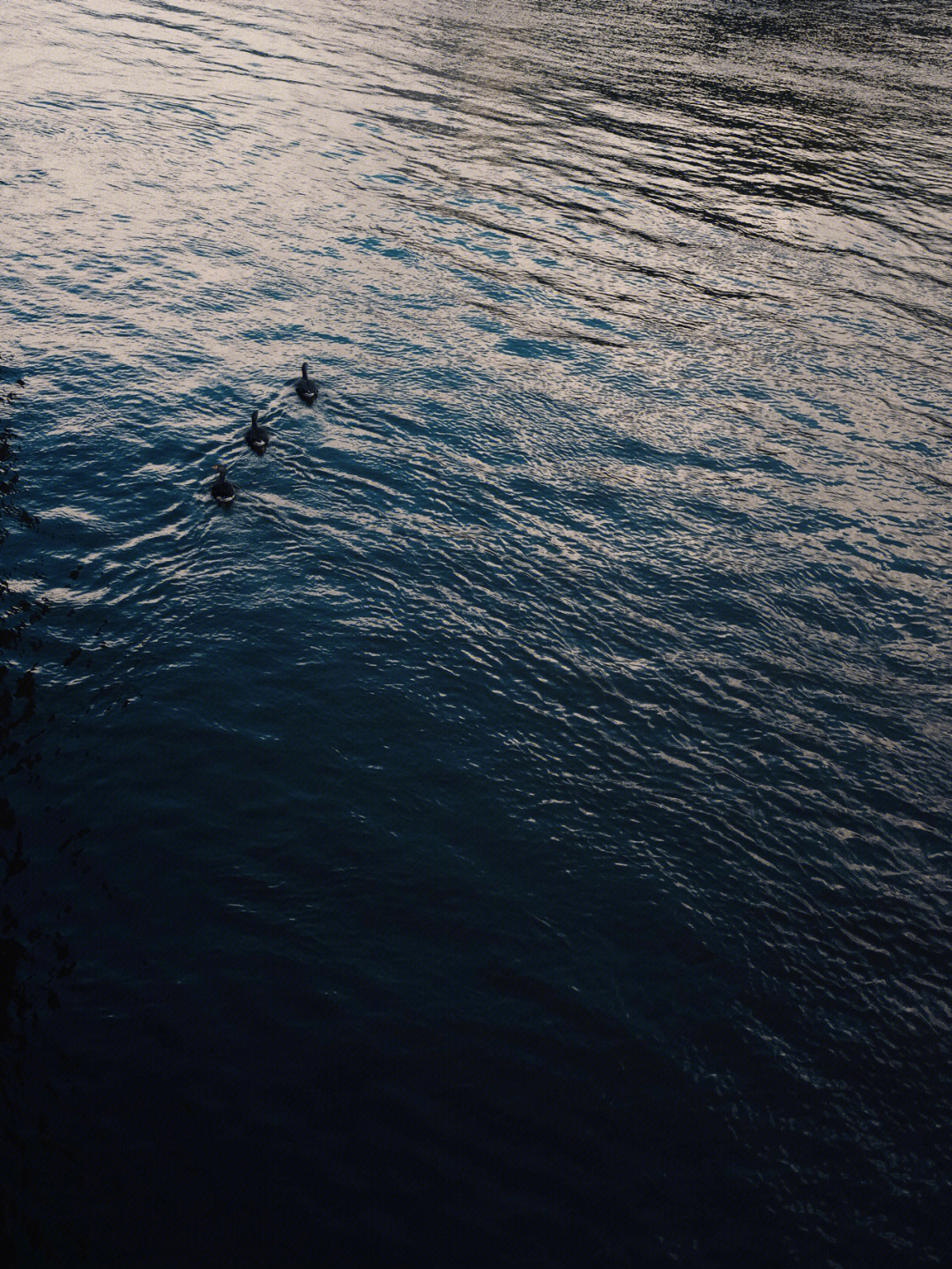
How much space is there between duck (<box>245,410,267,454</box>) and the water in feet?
0.97

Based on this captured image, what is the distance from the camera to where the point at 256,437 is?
17156 mm

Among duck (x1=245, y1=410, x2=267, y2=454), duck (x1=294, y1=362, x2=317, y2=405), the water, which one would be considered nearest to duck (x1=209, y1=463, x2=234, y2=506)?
the water

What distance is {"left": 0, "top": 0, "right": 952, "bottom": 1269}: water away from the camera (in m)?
8.48

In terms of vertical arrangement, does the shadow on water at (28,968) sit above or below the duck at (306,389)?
below

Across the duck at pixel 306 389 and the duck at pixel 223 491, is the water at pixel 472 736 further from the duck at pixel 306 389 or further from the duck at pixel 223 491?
the duck at pixel 306 389

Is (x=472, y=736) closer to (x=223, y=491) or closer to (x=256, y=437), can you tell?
(x=223, y=491)

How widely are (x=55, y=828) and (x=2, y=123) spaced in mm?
28881

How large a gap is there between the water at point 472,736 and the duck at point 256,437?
0.97 feet

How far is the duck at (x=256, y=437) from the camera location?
17156mm

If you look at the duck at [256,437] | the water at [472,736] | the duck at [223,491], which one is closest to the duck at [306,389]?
the water at [472,736]

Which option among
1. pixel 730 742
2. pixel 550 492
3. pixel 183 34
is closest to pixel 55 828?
pixel 730 742

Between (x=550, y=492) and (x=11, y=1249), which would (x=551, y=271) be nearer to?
(x=550, y=492)

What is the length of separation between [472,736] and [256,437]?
7735 millimetres

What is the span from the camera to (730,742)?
1284 centimetres
